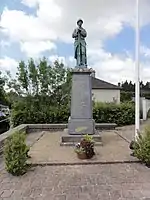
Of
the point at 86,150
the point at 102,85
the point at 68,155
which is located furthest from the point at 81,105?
the point at 102,85

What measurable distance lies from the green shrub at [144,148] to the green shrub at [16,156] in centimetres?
256

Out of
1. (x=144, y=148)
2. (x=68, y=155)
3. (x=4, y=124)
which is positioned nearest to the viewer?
(x=144, y=148)

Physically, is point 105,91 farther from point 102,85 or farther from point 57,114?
point 57,114

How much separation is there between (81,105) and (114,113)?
21.6 ft

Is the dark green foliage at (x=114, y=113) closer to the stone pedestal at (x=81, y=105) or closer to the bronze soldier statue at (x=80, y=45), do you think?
the bronze soldier statue at (x=80, y=45)

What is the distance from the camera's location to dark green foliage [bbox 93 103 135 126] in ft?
51.3

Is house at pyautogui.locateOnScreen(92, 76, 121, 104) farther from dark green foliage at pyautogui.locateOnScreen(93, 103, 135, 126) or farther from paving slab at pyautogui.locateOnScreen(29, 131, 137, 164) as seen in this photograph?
paving slab at pyautogui.locateOnScreen(29, 131, 137, 164)

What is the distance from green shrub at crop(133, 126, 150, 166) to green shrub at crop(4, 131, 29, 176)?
8.40 feet

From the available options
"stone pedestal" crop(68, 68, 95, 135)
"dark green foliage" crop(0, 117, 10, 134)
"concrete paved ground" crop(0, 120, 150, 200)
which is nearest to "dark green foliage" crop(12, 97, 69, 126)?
"dark green foliage" crop(0, 117, 10, 134)

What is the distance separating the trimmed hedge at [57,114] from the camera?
1505cm

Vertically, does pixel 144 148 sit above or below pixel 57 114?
below

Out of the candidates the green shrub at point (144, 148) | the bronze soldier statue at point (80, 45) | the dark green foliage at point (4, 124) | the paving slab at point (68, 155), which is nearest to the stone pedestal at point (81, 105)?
the bronze soldier statue at point (80, 45)

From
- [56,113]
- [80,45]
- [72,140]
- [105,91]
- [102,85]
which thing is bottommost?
[72,140]

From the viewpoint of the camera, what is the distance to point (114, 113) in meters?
16.0
